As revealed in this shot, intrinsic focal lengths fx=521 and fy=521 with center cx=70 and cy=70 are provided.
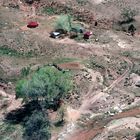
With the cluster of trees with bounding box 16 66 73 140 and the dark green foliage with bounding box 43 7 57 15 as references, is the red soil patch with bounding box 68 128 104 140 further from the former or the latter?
the dark green foliage with bounding box 43 7 57 15

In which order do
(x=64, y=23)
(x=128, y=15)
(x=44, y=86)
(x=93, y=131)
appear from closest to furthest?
(x=93, y=131), (x=44, y=86), (x=64, y=23), (x=128, y=15)

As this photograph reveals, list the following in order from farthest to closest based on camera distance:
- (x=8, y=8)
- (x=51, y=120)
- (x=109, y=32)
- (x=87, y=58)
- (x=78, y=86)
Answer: (x=8, y=8)
(x=109, y=32)
(x=87, y=58)
(x=78, y=86)
(x=51, y=120)

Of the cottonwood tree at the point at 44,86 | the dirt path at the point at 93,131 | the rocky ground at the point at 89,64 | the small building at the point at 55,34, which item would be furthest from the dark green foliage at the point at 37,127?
the small building at the point at 55,34

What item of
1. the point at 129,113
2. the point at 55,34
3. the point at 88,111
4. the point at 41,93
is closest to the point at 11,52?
the point at 55,34

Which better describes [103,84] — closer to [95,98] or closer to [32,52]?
[95,98]

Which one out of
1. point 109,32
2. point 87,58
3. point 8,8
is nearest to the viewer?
point 87,58

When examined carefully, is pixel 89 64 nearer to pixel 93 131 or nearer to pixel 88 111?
pixel 88 111

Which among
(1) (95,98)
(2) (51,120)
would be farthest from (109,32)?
(2) (51,120)
